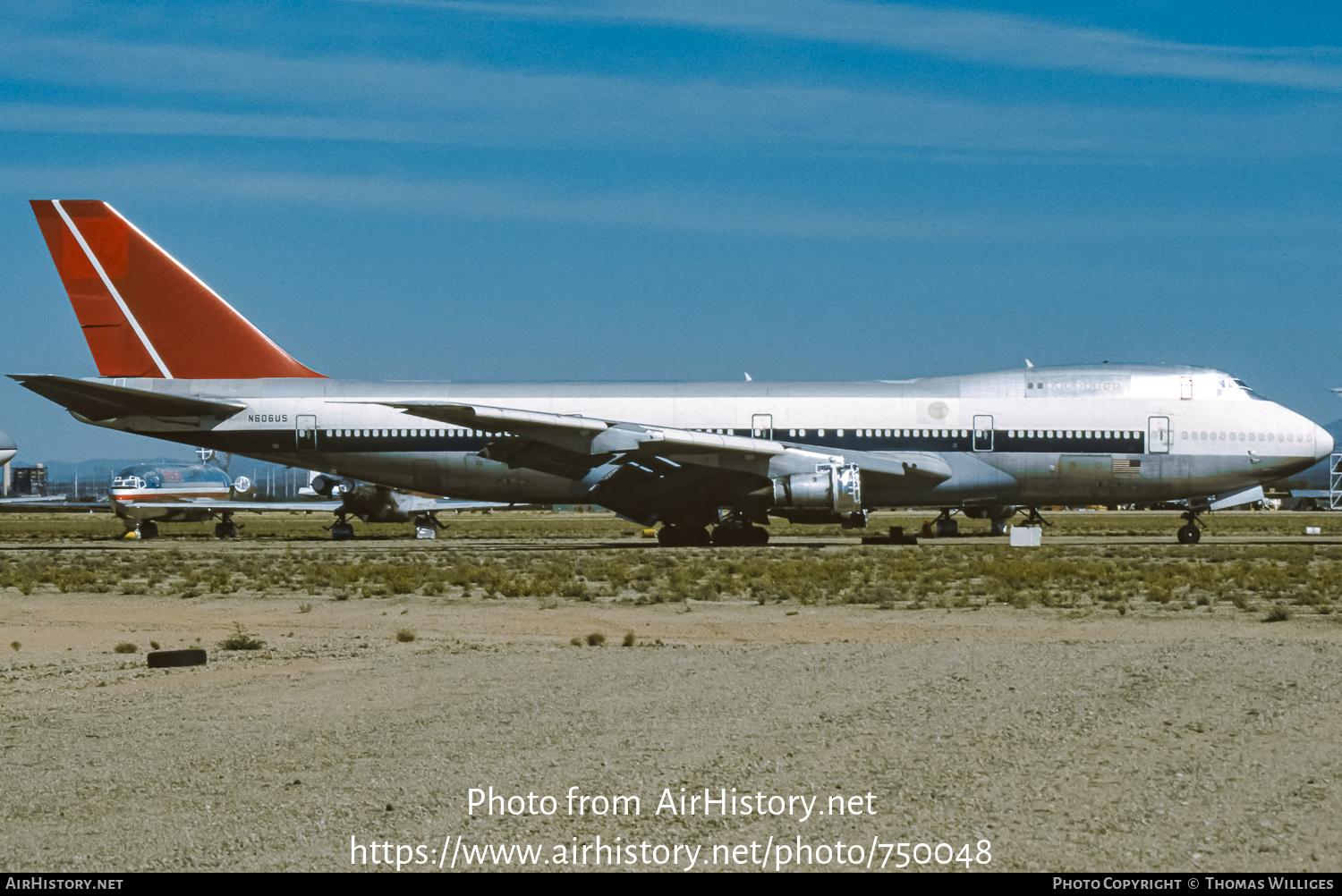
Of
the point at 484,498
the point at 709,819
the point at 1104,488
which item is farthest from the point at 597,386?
the point at 709,819

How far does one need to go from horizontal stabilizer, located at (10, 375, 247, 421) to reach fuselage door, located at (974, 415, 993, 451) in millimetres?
16296

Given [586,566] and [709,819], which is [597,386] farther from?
[709,819]

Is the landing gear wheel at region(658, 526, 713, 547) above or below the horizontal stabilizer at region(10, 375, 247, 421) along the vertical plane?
below

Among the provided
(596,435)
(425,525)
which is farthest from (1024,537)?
(425,525)

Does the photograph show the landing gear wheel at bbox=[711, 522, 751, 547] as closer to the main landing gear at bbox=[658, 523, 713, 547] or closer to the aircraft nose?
the main landing gear at bbox=[658, 523, 713, 547]

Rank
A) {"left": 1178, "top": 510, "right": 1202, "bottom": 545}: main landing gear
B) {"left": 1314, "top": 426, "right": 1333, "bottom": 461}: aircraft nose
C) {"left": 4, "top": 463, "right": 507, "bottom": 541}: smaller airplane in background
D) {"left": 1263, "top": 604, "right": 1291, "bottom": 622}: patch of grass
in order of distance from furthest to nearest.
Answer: {"left": 4, "top": 463, "right": 507, "bottom": 541}: smaller airplane in background < {"left": 1178, "top": 510, "right": 1202, "bottom": 545}: main landing gear < {"left": 1314, "top": 426, "right": 1333, "bottom": 461}: aircraft nose < {"left": 1263, "top": 604, "right": 1291, "bottom": 622}: patch of grass

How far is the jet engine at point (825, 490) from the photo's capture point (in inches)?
1035

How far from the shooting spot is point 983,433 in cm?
2845

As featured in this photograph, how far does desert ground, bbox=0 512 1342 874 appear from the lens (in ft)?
18.1

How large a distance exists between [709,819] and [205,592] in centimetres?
1510

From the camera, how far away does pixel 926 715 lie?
26.5ft

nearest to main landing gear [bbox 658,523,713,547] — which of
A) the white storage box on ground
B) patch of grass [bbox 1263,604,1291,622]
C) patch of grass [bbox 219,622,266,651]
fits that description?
the white storage box on ground

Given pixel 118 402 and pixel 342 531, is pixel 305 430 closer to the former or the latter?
pixel 118 402

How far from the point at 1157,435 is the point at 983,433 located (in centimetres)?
401
